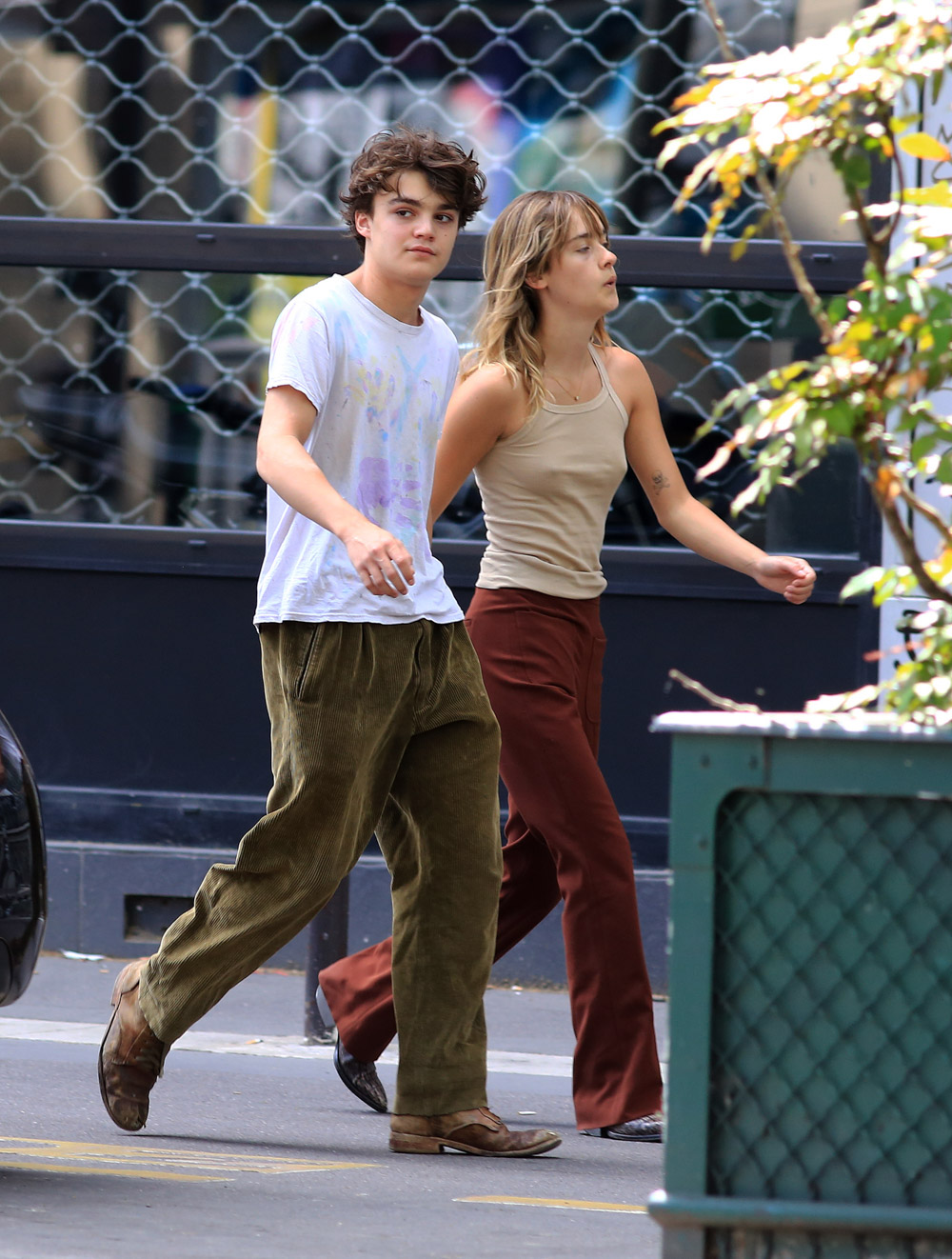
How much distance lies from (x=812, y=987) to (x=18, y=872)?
6.40 feet

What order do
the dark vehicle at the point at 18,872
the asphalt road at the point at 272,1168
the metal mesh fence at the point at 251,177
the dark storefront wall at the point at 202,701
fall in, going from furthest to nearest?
the metal mesh fence at the point at 251,177, the dark storefront wall at the point at 202,701, the dark vehicle at the point at 18,872, the asphalt road at the point at 272,1168

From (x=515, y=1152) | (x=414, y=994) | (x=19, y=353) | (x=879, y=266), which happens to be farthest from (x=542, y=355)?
(x=19, y=353)

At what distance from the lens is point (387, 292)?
4395 millimetres

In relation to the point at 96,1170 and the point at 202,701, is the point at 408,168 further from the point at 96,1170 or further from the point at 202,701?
the point at 202,701

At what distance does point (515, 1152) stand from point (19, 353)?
162 inches

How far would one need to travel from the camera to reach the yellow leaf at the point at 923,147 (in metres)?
2.55

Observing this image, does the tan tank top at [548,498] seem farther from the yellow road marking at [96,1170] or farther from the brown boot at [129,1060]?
the yellow road marking at [96,1170]

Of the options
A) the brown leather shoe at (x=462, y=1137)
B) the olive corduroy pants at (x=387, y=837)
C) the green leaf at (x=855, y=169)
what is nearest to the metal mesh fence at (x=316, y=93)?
the olive corduroy pants at (x=387, y=837)

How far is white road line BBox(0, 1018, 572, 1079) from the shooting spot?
18.8 feet

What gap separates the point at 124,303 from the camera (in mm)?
7441

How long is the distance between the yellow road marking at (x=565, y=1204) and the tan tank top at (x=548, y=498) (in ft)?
4.52

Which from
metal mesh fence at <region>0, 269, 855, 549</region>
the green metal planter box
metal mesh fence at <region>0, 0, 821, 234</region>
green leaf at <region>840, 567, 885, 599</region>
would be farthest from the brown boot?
metal mesh fence at <region>0, 0, 821, 234</region>

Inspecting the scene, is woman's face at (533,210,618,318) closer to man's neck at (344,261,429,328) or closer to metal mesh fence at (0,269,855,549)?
man's neck at (344,261,429,328)

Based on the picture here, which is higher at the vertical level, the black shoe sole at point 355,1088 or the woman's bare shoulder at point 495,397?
the woman's bare shoulder at point 495,397
